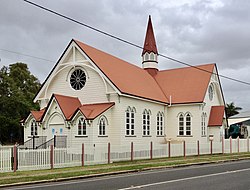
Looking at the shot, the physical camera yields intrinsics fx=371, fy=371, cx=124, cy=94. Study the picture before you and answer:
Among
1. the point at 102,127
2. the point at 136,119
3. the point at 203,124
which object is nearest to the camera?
the point at 102,127

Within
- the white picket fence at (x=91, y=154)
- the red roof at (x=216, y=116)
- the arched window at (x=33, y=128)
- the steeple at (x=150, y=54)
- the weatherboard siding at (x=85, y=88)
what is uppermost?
the steeple at (x=150, y=54)

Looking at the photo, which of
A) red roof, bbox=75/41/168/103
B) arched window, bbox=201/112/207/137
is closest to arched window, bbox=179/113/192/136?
arched window, bbox=201/112/207/137

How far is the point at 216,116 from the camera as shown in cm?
3853

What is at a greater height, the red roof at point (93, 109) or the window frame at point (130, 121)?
the red roof at point (93, 109)

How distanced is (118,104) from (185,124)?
1013 centimetres

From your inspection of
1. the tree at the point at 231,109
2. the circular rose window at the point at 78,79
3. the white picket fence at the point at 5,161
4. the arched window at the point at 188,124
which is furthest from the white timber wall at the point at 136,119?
the tree at the point at 231,109

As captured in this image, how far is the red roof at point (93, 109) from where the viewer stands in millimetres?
27672

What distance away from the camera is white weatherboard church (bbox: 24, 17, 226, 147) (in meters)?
28.9

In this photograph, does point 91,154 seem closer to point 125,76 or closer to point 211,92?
point 125,76

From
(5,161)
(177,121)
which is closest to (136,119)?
(177,121)

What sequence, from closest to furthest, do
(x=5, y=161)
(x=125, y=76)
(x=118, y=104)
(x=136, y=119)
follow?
(x=5, y=161), (x=118, y=104), (x=136, y=119), (x=125, y=76)

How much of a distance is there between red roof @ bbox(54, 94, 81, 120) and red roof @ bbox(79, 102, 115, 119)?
0.71m

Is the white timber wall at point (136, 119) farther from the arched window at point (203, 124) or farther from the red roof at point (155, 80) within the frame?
the arched window at point (203, 124)

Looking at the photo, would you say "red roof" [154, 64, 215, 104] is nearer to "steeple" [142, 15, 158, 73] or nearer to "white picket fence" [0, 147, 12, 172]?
"steeple" [142, 15, 158, 73]
